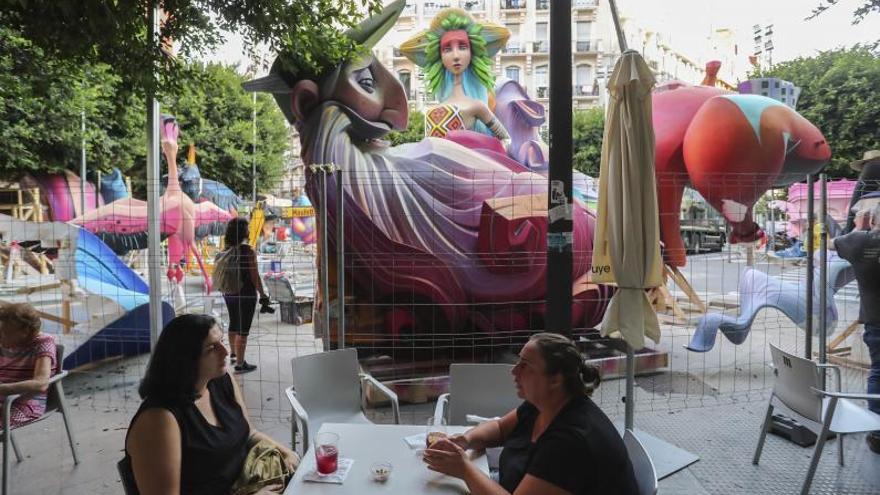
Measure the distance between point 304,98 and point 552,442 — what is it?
479cm

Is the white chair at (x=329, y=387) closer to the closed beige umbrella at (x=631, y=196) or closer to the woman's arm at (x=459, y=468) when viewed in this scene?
the woman's arm at (x=459, y=468)

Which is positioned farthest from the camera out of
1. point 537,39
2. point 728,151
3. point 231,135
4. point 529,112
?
point 537,39

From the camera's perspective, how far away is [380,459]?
2457 mm

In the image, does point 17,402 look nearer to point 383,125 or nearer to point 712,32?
point 383,125

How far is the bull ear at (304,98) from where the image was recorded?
19.0ft

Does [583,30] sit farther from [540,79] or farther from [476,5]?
[476,5]

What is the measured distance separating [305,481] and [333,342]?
11.8 ft

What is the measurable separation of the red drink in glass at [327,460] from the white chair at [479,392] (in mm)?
1153

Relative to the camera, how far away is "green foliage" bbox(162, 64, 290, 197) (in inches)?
909

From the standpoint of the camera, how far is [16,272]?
1426cm

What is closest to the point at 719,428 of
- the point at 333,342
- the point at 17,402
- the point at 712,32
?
the point at 333,342

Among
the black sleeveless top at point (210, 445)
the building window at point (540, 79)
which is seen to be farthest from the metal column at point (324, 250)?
the building window at point (540, 79)

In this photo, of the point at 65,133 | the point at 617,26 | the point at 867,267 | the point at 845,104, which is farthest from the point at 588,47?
the point at 617,26

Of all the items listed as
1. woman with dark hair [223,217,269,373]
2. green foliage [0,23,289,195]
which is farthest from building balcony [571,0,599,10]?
woman with dark hair [223,217,269,373]
